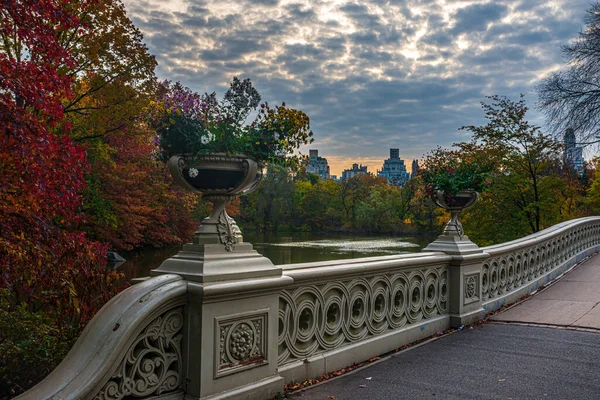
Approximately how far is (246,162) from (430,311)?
3607mm

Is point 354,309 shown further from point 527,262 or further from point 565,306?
point 527,262

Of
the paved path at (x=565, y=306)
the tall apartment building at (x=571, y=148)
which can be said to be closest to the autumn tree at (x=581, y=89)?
the tall apartment building at (x=571, y=148)

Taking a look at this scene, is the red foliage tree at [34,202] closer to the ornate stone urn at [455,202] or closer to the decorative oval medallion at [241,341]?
the decorative oval medallion at [241,341]

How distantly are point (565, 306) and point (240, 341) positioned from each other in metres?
6.33

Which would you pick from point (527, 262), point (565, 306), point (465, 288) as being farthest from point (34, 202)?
point (527, 262)

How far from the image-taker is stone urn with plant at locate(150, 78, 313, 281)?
147 inches

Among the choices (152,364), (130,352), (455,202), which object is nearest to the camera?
(130,352)

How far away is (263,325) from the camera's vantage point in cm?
379

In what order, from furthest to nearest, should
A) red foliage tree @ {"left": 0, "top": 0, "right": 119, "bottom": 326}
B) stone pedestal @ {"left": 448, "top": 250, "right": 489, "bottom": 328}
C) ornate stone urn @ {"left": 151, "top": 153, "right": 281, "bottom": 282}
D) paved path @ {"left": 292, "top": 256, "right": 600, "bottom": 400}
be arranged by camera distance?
stone pedestal @ {"left": 448, "top": 250, "right": 489, "bottom": 328}, red foliage tree @ {"left": 0, "top": 0, "right": 119, "bottom": 326}, paved path @ {"left": 292, "top": 256, "right": 600, "bottom": 400}, ornate stone urn @ {"left": 151, "top": 153, "right": 281, "bottom": 282}

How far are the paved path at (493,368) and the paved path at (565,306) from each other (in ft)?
0.09

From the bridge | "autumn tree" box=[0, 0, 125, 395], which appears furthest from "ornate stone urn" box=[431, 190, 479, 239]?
"autumn tree" box=[0, 0, 125, 395]

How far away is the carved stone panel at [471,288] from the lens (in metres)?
6.80

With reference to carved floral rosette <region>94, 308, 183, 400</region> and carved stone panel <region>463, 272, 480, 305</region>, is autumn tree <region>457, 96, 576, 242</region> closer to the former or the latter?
carved stone panel <region>463, 272, 480, 305</region>

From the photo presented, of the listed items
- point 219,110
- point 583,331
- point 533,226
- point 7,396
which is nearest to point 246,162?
point 219,110
